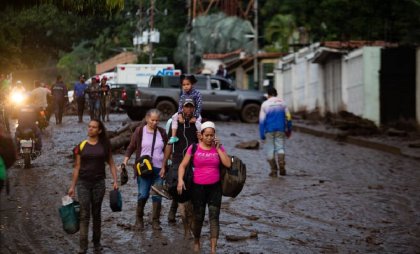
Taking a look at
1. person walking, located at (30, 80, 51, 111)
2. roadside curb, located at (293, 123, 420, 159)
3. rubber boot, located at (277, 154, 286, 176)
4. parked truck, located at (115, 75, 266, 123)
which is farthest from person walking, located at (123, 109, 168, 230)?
parked truck, located at (115, 75, 266, 123)

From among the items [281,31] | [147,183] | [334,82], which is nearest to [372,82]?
[334,82]

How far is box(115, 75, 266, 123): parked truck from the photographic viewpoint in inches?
1367

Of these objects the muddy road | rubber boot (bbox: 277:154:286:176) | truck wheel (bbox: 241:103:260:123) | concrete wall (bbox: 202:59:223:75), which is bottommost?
the muddy road

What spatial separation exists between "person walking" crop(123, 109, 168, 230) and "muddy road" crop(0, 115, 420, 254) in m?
0.25

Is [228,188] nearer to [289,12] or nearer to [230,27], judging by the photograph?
[289,12]

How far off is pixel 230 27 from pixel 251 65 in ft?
40.2

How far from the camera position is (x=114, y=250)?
10.1 m

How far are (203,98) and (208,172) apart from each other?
2620cm

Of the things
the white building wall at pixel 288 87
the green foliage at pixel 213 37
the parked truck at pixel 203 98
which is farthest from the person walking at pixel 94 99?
the green foliage at pixel 213 37

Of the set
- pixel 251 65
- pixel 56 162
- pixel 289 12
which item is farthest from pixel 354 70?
pixel 289 12

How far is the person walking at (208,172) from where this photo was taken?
9516mm

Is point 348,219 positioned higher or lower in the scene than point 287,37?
lower

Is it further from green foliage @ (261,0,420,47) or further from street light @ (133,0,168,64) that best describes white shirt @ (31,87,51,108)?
street light @ (133,0,168,64)

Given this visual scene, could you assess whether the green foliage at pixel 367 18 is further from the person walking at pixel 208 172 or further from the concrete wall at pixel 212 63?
the person walking at pixel 208 172
